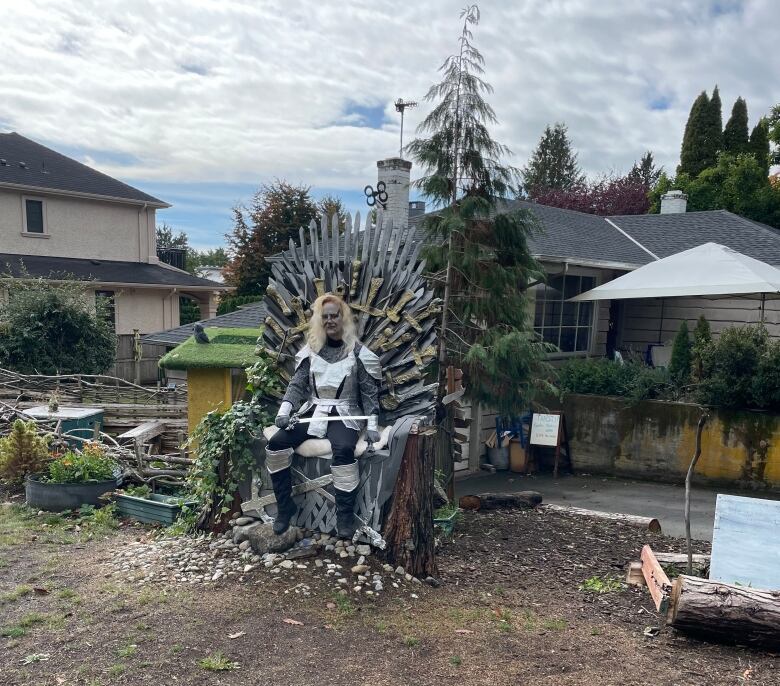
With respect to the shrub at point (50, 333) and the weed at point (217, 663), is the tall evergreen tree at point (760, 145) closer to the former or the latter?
the shrub at point (50, 333)

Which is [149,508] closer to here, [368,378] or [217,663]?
[368,378]

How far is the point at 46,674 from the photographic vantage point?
3672 millimetres

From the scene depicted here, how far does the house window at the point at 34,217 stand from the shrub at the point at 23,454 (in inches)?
586

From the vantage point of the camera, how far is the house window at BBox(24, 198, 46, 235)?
20094 mm

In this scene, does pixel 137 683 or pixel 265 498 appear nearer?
pixel 137 683

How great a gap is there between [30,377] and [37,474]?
521 centimetres

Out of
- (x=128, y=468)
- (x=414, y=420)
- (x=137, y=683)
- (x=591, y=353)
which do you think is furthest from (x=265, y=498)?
(x=591, y=353)

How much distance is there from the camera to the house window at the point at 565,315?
12.7 meters

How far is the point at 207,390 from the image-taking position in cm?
739

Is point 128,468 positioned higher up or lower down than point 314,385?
lower down

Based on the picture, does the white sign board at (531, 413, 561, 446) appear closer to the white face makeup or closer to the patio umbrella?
the patio umbrella

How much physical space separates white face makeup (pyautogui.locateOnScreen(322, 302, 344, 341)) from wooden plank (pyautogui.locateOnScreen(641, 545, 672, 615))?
2977mm

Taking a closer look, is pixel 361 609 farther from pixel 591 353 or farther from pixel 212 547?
pixel 591 353

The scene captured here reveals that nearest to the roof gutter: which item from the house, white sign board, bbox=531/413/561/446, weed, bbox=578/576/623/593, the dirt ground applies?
the house
